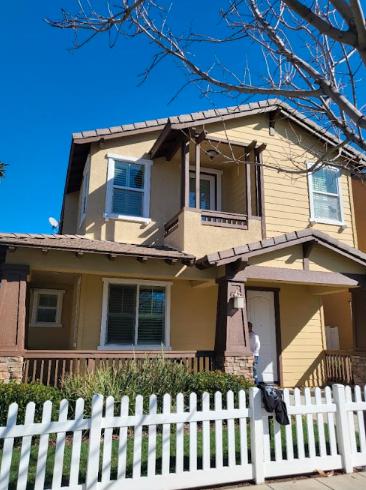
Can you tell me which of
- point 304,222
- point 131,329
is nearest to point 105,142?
point 131,329

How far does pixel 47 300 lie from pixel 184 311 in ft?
17.9

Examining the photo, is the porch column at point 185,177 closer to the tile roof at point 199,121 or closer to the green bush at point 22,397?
the tile roof at point 199,121

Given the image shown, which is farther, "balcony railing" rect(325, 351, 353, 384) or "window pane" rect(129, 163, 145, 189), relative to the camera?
"window pane" rect(129, 163, 145, 189)

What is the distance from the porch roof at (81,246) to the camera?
335 inches

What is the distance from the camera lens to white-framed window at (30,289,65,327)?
46.1 ft

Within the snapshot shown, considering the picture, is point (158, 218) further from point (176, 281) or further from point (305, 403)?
point (305, 403)

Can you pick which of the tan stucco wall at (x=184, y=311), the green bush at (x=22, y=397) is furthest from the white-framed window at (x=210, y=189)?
the green bush at (x=22, y=397)

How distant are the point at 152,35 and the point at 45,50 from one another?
390 cm

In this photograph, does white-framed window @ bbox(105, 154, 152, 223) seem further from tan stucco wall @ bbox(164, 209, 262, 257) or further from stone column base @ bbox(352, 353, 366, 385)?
stone column base @ bbox(352, 353, 366, 385)

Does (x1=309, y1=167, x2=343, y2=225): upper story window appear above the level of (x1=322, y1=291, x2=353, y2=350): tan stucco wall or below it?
above

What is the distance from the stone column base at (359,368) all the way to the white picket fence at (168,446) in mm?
5638

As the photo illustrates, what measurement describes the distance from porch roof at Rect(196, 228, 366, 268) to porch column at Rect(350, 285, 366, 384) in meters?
0.96

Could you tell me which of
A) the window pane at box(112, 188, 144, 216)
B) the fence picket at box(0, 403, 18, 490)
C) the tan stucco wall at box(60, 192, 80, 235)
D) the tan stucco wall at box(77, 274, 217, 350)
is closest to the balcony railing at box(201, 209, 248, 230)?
the tan stucco wall at box(77, 274, 217, 350)

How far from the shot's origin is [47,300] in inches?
567
